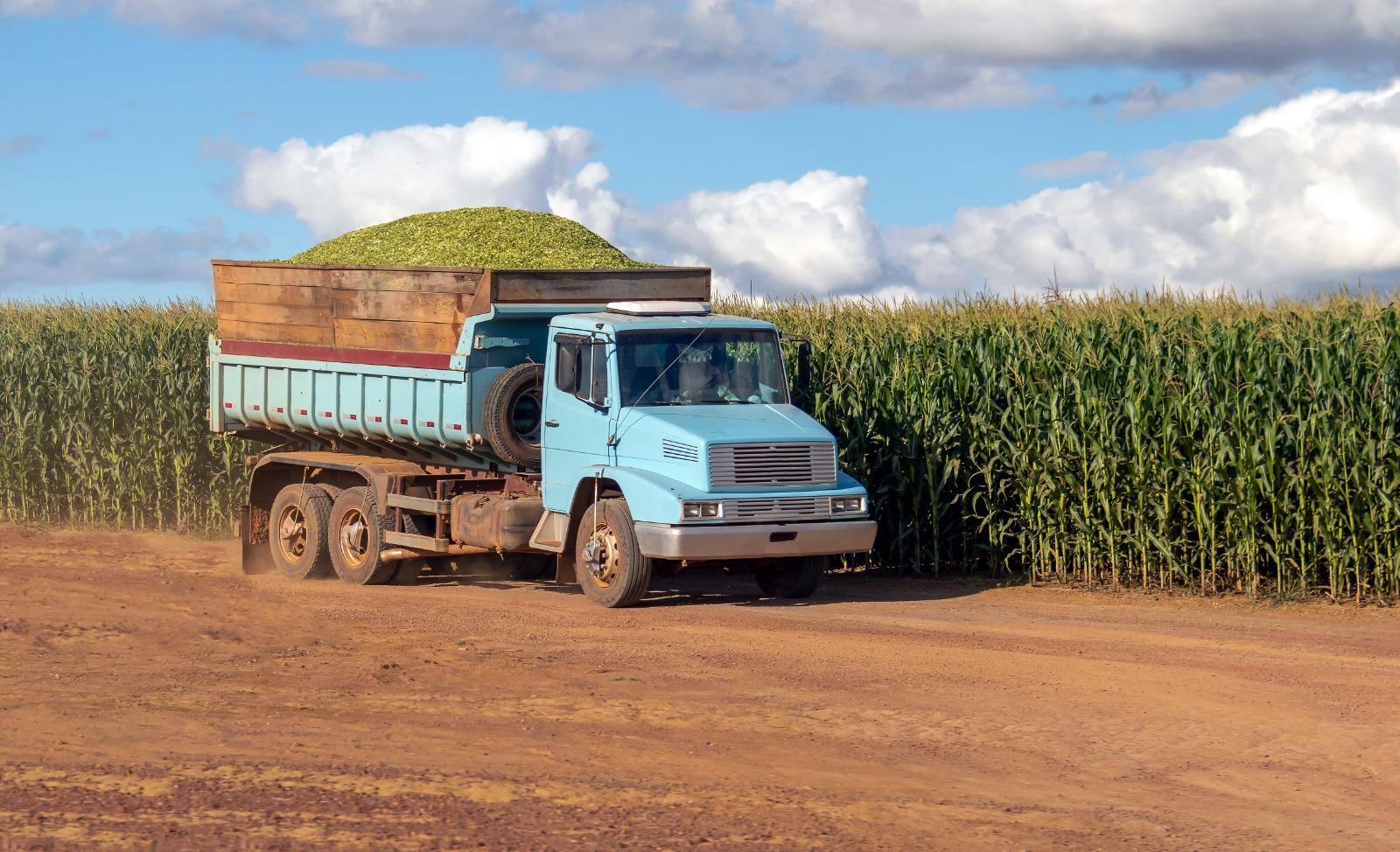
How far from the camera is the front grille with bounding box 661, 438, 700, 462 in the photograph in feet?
45.2

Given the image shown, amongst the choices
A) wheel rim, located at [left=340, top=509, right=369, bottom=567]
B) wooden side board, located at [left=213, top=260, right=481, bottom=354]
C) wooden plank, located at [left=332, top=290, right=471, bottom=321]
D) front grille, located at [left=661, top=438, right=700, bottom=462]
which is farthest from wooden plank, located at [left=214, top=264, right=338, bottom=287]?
front grille, located at [left=661, top=438, right=700, bottom=462]

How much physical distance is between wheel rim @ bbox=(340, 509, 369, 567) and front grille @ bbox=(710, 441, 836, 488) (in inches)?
201

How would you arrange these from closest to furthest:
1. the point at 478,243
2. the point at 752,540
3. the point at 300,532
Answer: the point at 752,540, the point at 300,532, the point at 478,243

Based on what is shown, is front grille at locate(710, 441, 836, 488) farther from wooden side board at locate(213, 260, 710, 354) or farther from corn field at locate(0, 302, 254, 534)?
corn field at locate(0, 302, 254, 534)

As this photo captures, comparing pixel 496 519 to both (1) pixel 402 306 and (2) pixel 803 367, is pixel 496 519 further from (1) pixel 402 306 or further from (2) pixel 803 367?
(2) pixel 803 367

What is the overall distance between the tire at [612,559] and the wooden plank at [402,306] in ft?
8.08

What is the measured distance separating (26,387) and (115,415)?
2.01 meters

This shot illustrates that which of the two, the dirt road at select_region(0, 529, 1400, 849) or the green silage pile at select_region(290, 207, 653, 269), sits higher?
the green silage pile at select_region(290, 207, 653, 269)

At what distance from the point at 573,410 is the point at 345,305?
337 centimetres

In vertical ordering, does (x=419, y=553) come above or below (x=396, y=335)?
below

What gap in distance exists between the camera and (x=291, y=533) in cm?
1803

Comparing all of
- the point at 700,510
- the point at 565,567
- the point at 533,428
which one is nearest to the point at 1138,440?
the point at 700,510

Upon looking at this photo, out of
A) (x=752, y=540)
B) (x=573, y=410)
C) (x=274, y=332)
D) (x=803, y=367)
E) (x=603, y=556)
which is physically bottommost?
(x=603, y=556)

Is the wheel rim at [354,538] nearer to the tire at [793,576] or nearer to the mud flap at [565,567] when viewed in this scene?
the mud flap at [565,567]
